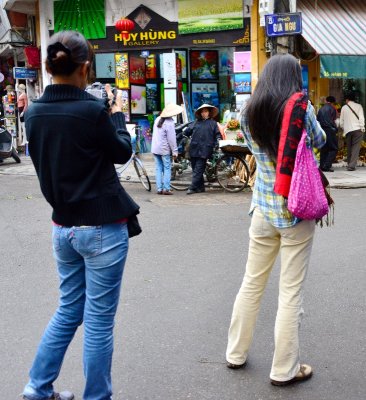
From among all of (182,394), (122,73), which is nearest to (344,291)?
(182,394)

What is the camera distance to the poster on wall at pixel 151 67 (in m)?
16.4

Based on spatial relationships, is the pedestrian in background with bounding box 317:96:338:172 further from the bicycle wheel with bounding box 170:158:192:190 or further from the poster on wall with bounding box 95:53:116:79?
the poster on wall with bounding box 95:53:116:79

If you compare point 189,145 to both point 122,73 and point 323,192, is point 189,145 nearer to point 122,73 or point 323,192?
point 122,73

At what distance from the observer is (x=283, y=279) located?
3471 mm

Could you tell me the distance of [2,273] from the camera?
19.7 ft

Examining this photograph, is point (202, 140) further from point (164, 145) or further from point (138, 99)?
point (138, 99)

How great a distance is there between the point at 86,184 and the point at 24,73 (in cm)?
1644

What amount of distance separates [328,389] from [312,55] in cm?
1284

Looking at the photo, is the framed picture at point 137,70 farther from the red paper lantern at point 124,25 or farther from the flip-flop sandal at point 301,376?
the flip-flop sandal at point 301,376

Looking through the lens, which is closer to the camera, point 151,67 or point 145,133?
point 151,67

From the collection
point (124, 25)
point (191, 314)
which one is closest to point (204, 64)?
point (124, 25)

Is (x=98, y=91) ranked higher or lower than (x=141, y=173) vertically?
higher

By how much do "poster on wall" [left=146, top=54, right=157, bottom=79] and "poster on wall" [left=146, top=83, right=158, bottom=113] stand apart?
0.24 meters

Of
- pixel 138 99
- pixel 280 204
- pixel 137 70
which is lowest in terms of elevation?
pixel 280 204
